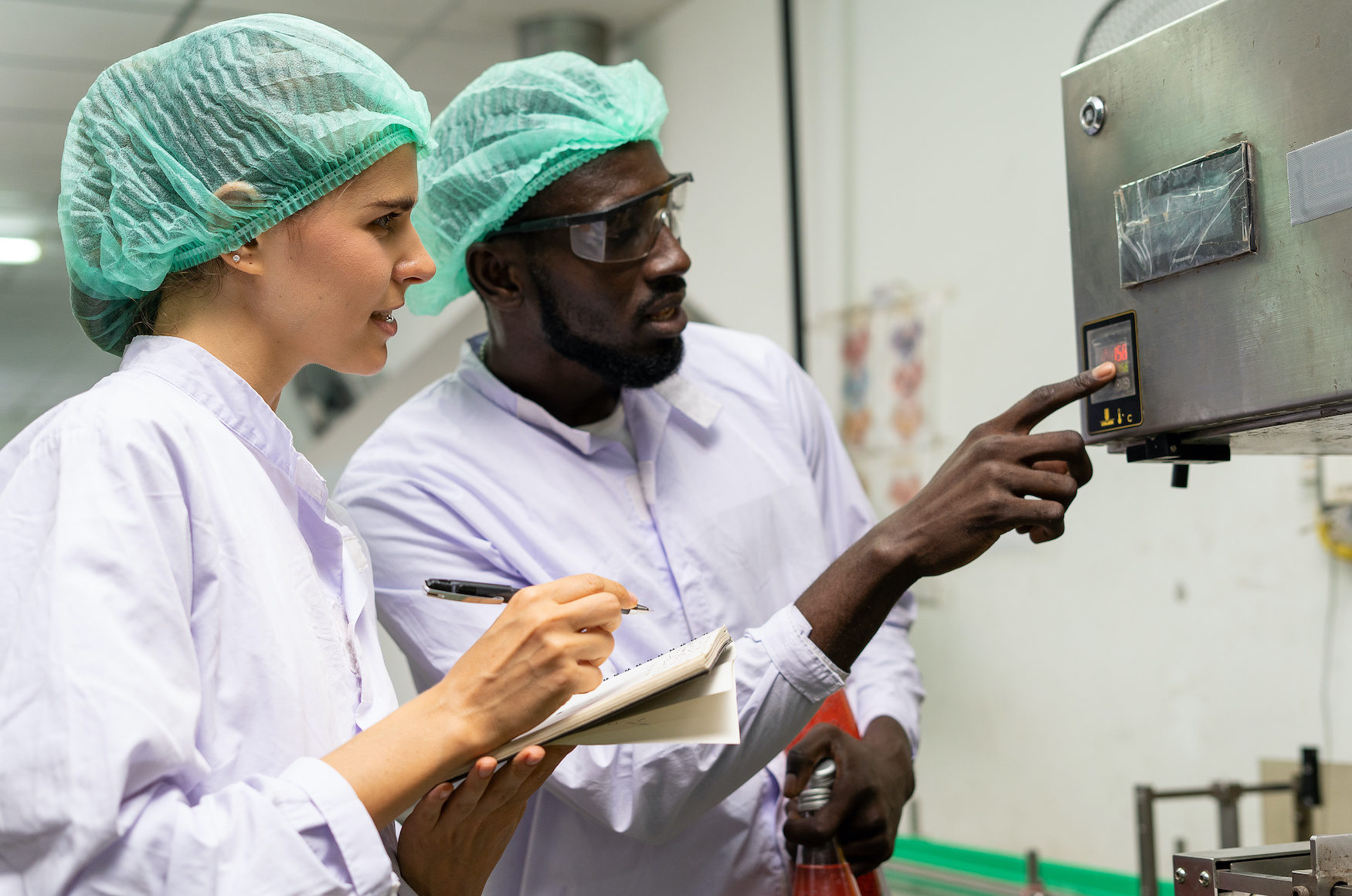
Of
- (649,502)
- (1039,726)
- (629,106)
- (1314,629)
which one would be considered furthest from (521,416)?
(1039,726)

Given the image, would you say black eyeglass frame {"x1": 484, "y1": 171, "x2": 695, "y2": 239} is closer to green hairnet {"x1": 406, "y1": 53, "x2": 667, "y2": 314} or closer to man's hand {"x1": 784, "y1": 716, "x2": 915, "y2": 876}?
green hairnet {"x1": 406, "y1": 53, "x2": 667, "y2": 314}

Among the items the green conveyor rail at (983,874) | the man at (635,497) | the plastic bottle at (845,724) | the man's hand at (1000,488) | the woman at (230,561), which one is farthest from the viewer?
the green conveyor rail at (983,874)

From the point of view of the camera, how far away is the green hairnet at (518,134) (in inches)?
61.3

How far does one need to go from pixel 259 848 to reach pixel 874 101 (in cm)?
282

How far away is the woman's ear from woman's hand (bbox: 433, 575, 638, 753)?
767 millimetres

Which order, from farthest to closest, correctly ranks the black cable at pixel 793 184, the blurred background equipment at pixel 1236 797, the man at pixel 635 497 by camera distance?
the black cable at pixel 793 184
the blurred background equipment at pixel 1236 797
the man at pixel 635 497

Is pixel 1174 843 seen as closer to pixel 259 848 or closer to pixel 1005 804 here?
pixel 1005 804

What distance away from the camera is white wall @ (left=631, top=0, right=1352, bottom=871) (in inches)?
91.1

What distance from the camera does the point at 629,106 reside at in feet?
5.22

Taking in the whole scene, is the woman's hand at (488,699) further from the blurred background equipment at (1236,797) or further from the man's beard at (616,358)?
the blurred background equipment at (1236,797)

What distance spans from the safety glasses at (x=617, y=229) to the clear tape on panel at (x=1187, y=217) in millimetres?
634

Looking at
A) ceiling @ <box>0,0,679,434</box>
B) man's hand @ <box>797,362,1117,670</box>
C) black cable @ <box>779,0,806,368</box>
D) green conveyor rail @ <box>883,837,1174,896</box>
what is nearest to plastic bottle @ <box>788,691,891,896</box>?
man's hand @ <box>797,362,1117,670</box>

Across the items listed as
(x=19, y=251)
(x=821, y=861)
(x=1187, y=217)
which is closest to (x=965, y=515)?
(x=1187, y=217)

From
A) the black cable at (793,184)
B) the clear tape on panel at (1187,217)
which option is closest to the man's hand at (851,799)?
the clear tape on panel at (1187,217)
